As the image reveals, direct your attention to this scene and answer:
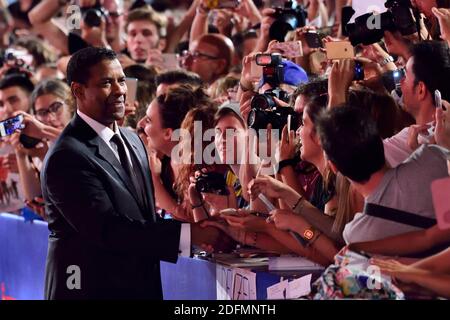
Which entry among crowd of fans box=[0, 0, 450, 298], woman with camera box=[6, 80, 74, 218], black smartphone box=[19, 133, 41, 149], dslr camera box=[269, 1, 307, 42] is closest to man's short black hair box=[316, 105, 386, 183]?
crowd of fans box=[0, 0, 450, 298]

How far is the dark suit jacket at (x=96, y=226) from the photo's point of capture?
15.6ft

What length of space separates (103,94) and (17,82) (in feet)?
12.3

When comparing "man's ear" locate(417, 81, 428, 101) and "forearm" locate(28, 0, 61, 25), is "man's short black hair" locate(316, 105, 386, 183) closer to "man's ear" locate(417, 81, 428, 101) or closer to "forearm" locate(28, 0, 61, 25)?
"man's ear" locate(417, 81, 428, 101)

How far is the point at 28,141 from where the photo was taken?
7.24 m

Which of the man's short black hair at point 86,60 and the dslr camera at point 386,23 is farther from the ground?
the dslr camera at point 386,23

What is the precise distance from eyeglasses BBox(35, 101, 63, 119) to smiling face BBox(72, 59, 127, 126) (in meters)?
2.55

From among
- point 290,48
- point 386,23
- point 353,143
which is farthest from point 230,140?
point 353,143

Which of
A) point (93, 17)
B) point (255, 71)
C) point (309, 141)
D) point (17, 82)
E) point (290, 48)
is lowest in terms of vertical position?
point (309, 141)

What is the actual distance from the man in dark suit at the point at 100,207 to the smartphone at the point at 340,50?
0.91 metres

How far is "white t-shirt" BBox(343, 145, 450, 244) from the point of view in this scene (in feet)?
13.0

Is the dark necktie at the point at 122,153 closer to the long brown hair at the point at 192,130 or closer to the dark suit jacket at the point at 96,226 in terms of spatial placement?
the dark suit jacket at the point at 96,226

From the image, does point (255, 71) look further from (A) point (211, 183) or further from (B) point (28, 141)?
(B) point (28, 141)

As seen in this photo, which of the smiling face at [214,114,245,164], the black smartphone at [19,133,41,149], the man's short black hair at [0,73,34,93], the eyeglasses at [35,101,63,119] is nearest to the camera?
the smiling face at [214,114,245,164]

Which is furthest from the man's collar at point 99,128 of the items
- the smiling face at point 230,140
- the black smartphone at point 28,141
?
the black smartphone at point 28,141
